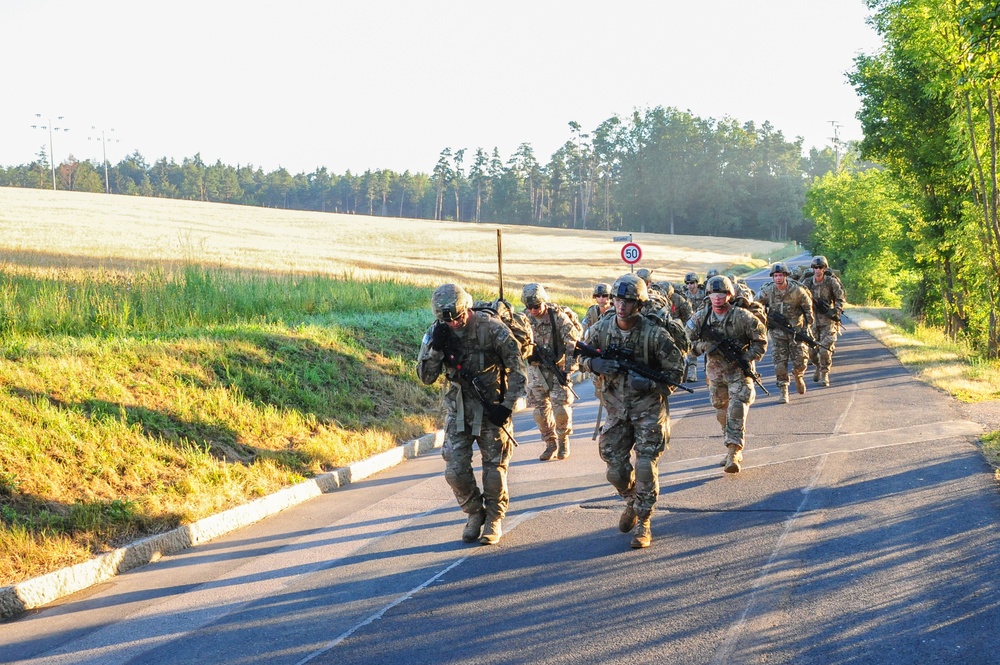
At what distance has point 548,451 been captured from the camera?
1084 centimetres

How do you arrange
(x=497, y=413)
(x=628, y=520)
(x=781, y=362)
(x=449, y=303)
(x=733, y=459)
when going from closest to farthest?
(x=449, y=303)
(x=628, y=520)
(x=497, y=413)
(x=733, y=459)
(x=781, y=362)

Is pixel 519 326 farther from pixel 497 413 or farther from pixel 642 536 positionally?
pixel 642 536

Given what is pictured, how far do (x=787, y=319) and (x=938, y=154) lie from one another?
16.8 m

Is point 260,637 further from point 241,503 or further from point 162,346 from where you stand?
point 162,346

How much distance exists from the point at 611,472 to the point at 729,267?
2609 inches

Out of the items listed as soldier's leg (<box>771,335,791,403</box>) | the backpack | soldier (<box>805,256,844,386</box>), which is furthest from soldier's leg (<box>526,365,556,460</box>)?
soldier (<box>805,256,844,386</box>)

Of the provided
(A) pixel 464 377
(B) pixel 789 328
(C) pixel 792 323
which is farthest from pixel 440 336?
(C) pixel 792 323

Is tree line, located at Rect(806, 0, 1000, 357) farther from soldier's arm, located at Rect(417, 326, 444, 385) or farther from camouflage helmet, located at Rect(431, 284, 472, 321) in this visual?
soldier's arm, located at Rect(417, 326, 444, 385)

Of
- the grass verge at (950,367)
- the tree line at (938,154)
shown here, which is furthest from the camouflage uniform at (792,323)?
the tree line at (938,154)

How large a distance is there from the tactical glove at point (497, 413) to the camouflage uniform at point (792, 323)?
8382mm

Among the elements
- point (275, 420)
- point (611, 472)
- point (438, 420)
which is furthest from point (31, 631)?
point (438, 420)

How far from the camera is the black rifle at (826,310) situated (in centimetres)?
1641

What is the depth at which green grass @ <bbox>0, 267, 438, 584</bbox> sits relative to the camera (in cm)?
757

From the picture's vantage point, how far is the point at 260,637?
5.49 m
